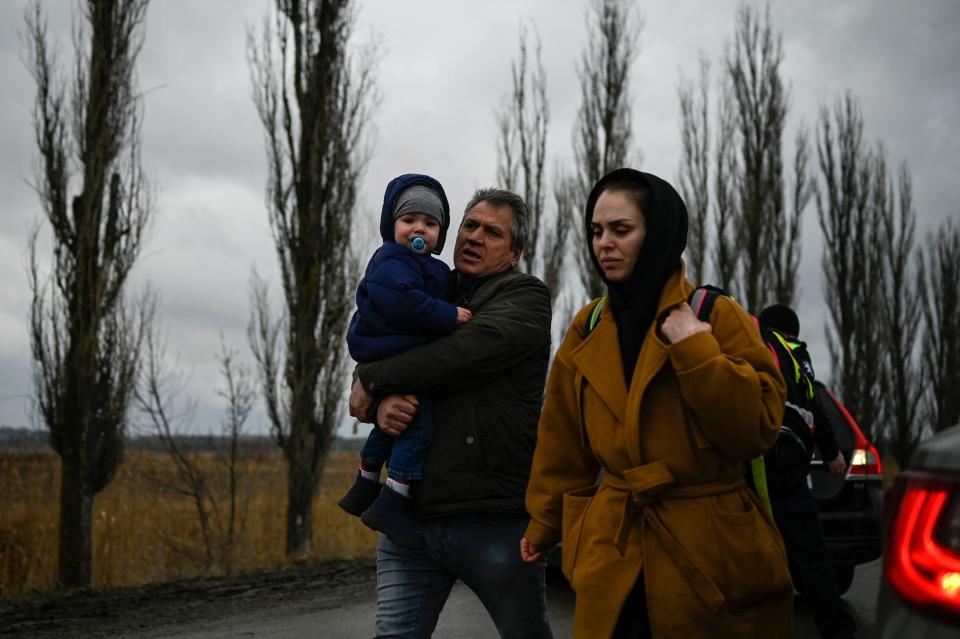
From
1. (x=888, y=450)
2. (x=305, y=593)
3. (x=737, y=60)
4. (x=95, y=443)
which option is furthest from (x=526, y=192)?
(x=888, y=450)

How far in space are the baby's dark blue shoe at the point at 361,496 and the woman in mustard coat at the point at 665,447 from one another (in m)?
0.88

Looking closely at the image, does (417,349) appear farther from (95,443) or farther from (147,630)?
(95,443)

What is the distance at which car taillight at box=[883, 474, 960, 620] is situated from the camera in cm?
131

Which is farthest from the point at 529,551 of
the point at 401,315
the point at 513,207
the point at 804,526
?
the point at 804,526

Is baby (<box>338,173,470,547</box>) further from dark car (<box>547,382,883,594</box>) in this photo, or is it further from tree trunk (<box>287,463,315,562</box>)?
tree trunk (<box>287,463,315,562</box>)

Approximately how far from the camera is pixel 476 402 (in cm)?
281

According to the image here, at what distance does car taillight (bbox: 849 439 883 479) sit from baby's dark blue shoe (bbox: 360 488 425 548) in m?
4.47

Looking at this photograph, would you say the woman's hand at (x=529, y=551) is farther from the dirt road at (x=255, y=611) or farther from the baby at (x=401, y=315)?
the dirt road at (x=255, y=611)

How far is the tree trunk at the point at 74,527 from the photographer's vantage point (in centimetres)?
923

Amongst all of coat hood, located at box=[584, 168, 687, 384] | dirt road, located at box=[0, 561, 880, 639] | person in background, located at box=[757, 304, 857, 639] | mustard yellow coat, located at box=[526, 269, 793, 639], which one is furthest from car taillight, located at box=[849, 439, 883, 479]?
coat hood, located at box=[584, 168, 687, 384]

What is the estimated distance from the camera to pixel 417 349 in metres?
2.81

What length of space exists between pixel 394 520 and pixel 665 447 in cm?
101

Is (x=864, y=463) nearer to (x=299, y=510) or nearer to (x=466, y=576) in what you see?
(x=466, y=576)

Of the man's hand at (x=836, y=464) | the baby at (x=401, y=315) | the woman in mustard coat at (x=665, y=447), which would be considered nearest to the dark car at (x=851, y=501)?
the man's hand at (x=836, y=464)
